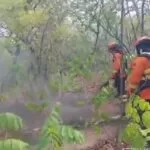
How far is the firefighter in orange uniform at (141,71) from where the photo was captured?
194 inches

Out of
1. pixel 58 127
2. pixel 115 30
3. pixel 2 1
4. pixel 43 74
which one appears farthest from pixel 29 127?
pixel 115 30

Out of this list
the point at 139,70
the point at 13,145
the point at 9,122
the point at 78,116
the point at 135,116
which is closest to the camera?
the point at 13,145

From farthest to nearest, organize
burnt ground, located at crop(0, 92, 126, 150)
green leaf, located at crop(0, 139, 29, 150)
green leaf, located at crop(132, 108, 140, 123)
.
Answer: burnt ground, located at crop(0, 92, 126, 150) < green leaf, located at crop(132, 108, 140, 123) < green leaf, located at crop(0, 139, 29, 150)

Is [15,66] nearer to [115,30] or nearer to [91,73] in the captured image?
[91,73]

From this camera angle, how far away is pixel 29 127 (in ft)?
27.4

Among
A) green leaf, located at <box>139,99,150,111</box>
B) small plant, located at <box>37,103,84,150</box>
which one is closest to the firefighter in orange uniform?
green leaf, located at <box>139,99,150,111</box>

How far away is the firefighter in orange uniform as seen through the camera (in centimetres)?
492

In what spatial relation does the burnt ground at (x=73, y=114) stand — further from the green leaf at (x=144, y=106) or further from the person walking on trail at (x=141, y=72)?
the green leaf at (x=144, y=106)

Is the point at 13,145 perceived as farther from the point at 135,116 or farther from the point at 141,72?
the point at 141,72

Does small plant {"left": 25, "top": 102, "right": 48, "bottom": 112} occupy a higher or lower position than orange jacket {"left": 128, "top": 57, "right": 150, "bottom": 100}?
lower

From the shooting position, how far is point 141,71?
4922 millimetres

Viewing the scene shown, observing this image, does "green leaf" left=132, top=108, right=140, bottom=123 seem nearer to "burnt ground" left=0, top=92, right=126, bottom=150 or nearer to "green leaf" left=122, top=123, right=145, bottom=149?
"green leaf" left=122, top=123, right=145, bottom=149

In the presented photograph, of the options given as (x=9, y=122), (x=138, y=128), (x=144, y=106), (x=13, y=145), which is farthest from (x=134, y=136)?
(x=9, y=122)

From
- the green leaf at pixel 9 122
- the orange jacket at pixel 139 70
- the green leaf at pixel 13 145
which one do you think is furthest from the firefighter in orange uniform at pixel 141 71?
the green leaf at pixel 13 145
